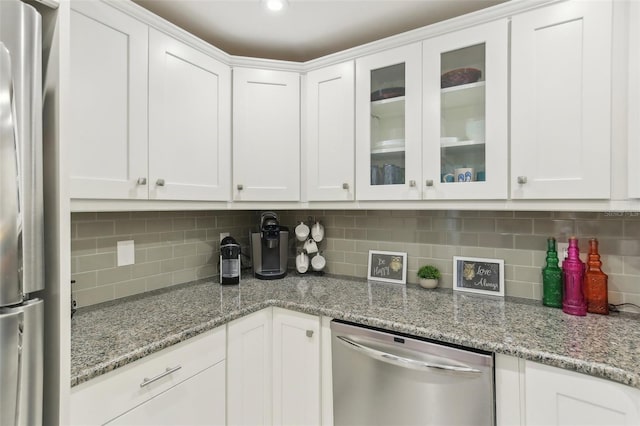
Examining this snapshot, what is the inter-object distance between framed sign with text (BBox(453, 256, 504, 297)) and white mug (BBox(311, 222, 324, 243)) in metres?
0.83

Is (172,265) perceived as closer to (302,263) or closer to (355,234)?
(302,263)

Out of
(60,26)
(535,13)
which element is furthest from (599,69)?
(60,26)

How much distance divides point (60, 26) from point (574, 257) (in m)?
1.90

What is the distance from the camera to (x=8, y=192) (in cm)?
62

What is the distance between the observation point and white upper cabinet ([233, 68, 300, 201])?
1.95 meters

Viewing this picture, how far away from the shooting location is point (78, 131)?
4.16ft

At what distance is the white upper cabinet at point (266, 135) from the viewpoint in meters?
1.95

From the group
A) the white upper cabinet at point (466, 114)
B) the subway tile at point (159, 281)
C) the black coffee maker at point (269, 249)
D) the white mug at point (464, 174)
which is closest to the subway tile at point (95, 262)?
the subway tile at point (159, 281)

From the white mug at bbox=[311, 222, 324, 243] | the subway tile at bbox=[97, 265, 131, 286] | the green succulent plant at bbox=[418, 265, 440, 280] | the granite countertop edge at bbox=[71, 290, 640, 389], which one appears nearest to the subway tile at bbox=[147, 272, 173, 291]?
the subway tile at bbox=[97, 265, 131, 286]

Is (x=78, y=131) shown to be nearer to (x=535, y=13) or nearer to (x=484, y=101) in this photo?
(x=484, y=101)

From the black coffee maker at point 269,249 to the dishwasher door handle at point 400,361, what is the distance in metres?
0.78

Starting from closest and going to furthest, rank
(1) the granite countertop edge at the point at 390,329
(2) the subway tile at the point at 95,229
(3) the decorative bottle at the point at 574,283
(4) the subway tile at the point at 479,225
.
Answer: (1) the granite countertop edge at the point at 390,329
(3) the decorative bottle at the point at 574,283
(2) the subway tile at the point at 95,229
(4) the subway tile at the point at 479,225

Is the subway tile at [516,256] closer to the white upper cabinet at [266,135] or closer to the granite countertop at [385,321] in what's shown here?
the granite countertop at [385,321]

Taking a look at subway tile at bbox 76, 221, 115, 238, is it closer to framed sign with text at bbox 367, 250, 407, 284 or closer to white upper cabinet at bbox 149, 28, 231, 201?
white upper cabinet at bbox 149, 28, 231, 201
